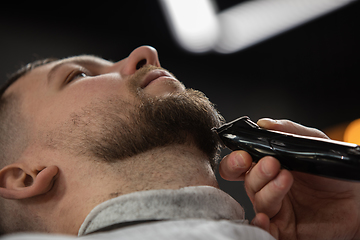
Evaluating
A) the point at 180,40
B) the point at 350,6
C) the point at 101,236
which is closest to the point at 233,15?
the point at 180,40

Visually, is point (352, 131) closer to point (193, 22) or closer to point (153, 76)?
point (193, 22)

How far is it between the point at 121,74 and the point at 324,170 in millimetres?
746

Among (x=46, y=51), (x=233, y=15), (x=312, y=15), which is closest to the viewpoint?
(x=46, y=51)

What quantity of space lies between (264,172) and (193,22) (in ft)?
7.10

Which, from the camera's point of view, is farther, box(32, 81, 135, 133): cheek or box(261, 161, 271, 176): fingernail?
box(32, 81, 135, 133): cheek

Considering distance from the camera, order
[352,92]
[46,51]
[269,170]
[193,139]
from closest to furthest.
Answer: [269,170]
[193,139]
[46,51]
[352,92]

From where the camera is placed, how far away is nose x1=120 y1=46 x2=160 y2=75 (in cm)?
104

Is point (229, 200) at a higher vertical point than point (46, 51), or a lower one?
lower

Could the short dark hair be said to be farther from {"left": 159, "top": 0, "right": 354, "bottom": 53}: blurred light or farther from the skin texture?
{"left": 159, "top": 0, "right": 354, "bottom": 53}: blurred light

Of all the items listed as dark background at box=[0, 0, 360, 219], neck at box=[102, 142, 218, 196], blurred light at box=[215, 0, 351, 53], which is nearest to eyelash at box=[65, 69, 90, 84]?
neck at box=[102, 142, 218, 196]

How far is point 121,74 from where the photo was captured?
103 cm

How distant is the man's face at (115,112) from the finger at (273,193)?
0.24 metres

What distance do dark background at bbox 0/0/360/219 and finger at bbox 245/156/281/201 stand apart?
2055 mm

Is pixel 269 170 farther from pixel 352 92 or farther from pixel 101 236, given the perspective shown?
pixel 352 92
